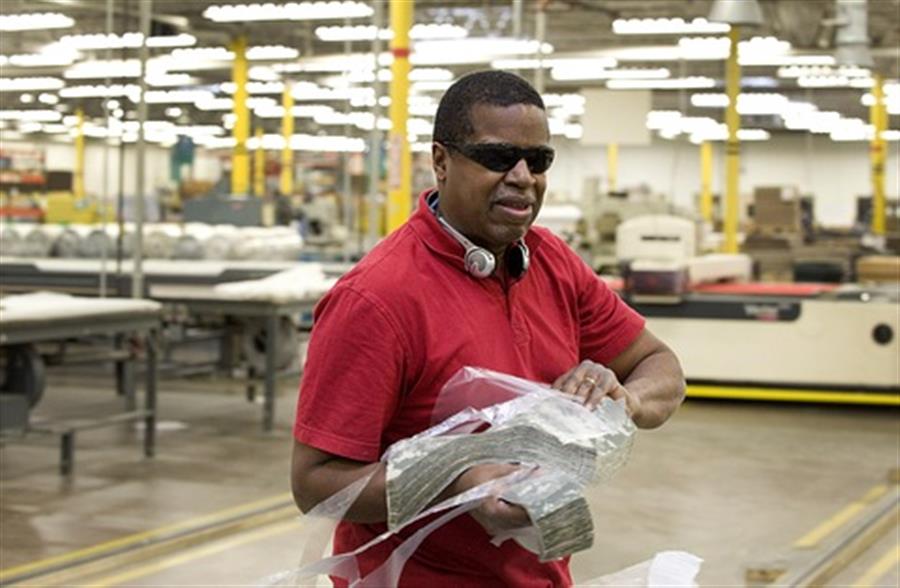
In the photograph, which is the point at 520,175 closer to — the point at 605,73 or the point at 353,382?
the point at 353,382

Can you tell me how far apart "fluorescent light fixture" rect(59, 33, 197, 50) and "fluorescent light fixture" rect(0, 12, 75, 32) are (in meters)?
0.36

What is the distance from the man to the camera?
1.98m

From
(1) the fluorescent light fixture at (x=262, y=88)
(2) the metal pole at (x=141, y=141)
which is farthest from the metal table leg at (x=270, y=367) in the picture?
(1) the fluorescent light fixture at (x=262, y=88)

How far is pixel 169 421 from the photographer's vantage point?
10.5 meters

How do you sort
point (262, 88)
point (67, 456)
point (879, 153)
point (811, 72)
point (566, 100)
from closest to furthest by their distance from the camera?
point (67, 456), point (879, 153), point (811, 72), point (262, 88), point (566, 100)

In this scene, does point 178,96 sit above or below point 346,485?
above

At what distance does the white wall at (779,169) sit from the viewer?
41.5 metres

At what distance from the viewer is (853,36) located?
15070 millimetres

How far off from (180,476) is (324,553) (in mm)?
6287

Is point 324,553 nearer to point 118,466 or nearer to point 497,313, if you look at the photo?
point 497,313

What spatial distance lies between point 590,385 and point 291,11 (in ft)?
50.6

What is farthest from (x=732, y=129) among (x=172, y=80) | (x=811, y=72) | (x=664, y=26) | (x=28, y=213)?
(x=172, y=80)

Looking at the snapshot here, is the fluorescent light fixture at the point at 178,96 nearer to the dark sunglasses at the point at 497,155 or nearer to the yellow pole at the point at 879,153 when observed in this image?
the yellow pole at the point at 879,153

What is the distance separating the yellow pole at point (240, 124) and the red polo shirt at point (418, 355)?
1879cm
